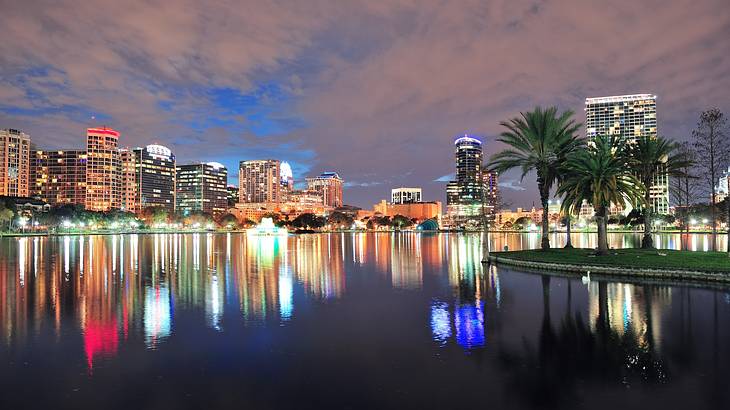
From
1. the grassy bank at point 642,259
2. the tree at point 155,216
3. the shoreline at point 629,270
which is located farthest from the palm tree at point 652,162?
the tree at point 155,216

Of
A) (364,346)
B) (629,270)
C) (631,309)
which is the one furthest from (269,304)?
(629,270)

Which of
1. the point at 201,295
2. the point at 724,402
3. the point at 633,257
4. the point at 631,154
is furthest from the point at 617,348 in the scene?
the point at 631,154

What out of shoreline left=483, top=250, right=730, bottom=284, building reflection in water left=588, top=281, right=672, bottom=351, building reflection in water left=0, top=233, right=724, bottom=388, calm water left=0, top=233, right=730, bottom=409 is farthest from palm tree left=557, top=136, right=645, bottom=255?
building reflection in water left=588, top=281, right=672, bottom=351

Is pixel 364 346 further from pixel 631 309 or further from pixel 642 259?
pixel 642 259

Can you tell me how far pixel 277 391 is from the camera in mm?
10445

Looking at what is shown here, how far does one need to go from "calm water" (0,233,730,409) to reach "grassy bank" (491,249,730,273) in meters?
3.86

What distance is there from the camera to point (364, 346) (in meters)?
14.2

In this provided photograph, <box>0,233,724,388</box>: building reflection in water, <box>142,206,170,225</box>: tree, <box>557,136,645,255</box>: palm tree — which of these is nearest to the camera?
<box>0,233,724,388</box>: building reflection in water

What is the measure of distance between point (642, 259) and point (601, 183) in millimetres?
6036

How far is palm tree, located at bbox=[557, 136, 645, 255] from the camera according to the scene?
34188mm

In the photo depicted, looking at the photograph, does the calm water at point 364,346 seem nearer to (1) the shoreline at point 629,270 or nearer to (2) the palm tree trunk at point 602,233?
(1) the shoreline at point 629,270

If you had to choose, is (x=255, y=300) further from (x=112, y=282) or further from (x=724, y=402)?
(x=724, y=402)

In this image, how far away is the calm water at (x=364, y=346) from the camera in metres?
10.2

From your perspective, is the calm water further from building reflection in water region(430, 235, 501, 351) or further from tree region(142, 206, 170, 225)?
tree region(142, 206, 170, 225)
